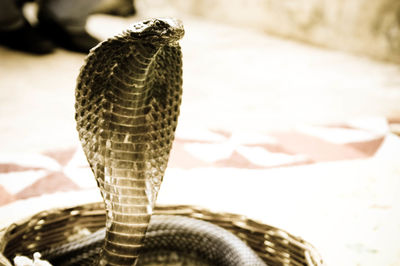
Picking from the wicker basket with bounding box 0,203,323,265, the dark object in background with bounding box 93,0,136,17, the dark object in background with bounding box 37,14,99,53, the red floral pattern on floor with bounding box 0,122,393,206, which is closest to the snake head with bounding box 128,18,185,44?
the wicker basket with bounding box 0,203,323,265

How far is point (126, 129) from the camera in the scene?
75 cm

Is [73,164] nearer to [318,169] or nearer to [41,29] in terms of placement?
[318,169]

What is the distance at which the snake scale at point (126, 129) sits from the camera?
724 mm

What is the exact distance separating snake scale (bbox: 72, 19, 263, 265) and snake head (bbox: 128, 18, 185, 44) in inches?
3.6

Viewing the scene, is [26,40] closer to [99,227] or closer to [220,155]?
[220,155]

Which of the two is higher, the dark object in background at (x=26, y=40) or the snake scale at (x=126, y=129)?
the snake scale at (x=126, y=129)

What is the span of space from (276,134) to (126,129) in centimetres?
128

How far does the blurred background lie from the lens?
1322 mm

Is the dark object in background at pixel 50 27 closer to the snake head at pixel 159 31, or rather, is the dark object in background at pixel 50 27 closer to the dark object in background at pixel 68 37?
the dark object in background at pixel 68 37

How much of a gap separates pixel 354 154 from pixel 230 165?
19.7 inches

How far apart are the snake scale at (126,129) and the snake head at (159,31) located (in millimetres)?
90

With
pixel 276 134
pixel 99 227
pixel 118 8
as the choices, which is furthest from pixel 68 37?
pixel 99 227

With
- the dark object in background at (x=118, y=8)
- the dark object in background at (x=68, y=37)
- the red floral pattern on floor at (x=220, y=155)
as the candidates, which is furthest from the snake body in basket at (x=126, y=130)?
the dark object in background at (x=118, y=8)

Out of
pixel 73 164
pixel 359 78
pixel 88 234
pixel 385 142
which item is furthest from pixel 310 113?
pixel 88 234
